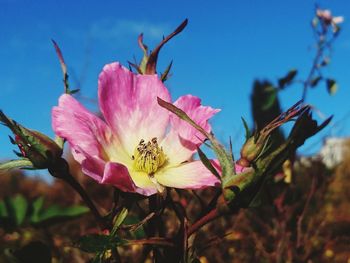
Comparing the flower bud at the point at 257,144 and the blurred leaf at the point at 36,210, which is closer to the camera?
the flower bud at the point at 257,144

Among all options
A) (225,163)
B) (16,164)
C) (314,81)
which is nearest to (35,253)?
(16,164)

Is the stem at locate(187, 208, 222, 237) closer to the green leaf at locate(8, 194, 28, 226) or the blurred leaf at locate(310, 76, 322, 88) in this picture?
the green leaf at locate(8, 194, 28, 226)

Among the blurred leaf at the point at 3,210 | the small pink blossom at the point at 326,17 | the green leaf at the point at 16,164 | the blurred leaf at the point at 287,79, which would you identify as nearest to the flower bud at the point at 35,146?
the green leaf at the point at 16,164

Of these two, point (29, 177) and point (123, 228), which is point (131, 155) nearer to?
Answer: point (123, 228)

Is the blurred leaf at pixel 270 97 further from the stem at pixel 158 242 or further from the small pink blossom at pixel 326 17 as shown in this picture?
the stem at pixel 158 242

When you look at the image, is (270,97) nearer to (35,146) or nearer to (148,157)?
(148,157)

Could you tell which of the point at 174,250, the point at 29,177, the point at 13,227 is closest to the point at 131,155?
the point at 174,250
